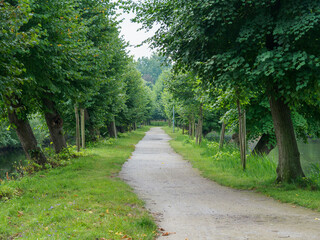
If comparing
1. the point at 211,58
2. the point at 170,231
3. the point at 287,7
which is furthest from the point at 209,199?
the point at 287,7

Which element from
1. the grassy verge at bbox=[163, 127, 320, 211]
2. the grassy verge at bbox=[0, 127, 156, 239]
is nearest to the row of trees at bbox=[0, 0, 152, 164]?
the grassy verge at bbox=[0, 127, 156, 239]

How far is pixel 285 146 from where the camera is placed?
30.7ft

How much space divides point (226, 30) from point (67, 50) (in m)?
4.84

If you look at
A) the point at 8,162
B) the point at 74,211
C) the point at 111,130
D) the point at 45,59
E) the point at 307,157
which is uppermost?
the point at 45,59

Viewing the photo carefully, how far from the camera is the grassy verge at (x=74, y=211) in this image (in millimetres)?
5094

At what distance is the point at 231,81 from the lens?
808 centimetres

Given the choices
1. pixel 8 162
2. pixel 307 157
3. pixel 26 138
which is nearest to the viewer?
pixel 26 138

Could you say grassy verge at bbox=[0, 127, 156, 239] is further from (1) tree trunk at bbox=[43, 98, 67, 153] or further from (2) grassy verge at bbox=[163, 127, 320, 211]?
(1) tree trunk at bbox=[43, 98, 67, 153]

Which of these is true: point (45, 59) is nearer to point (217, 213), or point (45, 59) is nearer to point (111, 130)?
point (217, 213)

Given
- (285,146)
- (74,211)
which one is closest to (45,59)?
(74,211)

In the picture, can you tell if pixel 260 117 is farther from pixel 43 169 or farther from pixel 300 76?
pixel 43 169

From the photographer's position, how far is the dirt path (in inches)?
210

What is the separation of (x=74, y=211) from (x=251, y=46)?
18.1 ft

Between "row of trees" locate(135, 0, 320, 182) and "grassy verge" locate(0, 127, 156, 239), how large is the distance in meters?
3.81
